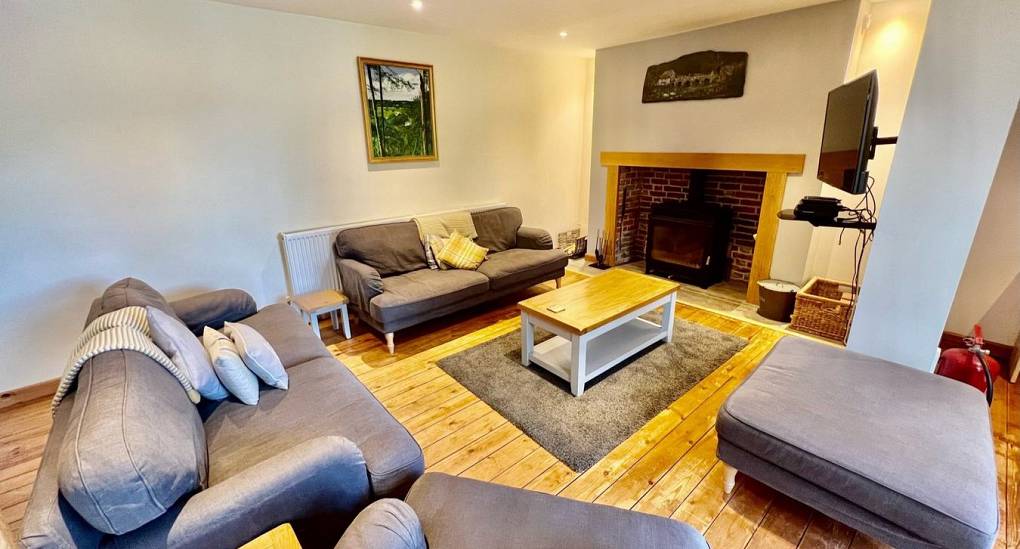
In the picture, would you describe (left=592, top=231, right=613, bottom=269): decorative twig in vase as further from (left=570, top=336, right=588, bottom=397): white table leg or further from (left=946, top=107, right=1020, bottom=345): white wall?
(left=946, top=107, right=1020, bottom=345): white wall

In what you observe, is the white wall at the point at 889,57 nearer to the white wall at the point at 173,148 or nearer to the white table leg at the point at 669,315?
the white table leg at the point at 669,315

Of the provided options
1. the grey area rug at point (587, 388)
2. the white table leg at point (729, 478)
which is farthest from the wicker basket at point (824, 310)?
the white table leg at point (729, 478)

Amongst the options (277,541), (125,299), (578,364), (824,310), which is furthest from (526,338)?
(824,310)

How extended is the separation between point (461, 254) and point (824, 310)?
284cm

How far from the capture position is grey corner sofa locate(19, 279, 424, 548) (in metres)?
0.96

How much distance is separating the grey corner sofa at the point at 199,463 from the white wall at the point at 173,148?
1166 mm

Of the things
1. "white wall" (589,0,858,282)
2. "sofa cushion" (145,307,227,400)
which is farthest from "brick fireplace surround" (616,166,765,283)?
"sofa cushion" (145,307,227,400)

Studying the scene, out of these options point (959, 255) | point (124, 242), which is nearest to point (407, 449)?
point (959, 255)

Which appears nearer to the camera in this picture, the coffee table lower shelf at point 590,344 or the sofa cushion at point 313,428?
the sofa cushion at point 313,428

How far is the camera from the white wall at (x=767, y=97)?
2973mm

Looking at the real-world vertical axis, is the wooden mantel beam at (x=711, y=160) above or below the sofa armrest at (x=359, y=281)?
above

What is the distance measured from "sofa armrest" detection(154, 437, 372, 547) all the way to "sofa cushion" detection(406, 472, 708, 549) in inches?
8.3

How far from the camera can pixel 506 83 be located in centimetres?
421

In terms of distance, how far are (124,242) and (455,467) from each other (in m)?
2.60
